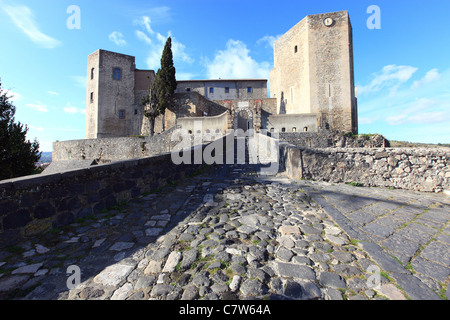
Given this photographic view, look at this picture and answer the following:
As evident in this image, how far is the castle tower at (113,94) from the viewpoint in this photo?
2597 cm

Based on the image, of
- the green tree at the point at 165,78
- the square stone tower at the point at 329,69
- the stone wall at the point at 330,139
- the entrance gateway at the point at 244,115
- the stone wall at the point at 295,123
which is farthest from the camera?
the entrance gateway at the point at 244,115

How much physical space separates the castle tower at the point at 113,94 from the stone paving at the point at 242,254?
88.9ft

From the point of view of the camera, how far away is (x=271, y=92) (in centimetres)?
3072

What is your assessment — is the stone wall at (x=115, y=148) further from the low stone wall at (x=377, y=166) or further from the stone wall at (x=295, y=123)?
the low stone wall at (x=377, y=166)

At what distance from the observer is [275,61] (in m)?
28.5

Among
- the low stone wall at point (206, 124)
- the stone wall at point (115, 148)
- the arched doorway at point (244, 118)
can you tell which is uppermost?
the arched doorway at point (244, 118)

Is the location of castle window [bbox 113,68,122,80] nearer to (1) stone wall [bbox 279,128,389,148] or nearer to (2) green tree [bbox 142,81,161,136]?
(2) green tree [bbox 142,81,161,136]

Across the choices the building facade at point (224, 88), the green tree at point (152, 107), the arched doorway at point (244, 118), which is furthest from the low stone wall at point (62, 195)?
the building facade at point (224, 88)

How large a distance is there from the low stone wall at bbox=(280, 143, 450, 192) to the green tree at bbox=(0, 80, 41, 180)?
1240 cm

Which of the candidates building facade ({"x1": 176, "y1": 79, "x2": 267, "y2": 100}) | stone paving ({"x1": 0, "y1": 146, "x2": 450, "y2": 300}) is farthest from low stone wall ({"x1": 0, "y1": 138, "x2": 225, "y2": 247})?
building facade ({"x1": 176, "y1": 79, "x2": 267, "y2": 100})

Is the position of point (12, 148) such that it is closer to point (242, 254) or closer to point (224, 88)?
point (242, 254)

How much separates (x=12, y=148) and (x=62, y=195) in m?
10.5

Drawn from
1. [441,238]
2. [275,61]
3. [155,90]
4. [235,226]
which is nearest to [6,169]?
[235,226]

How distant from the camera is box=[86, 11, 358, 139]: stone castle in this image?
22812 mm
